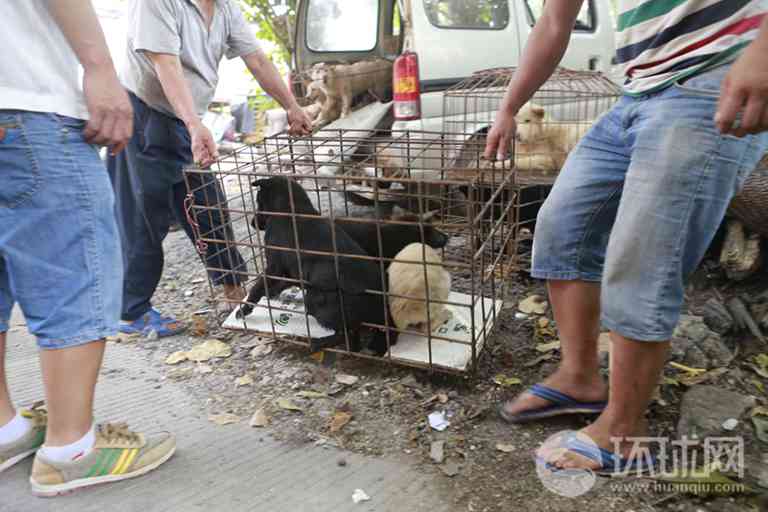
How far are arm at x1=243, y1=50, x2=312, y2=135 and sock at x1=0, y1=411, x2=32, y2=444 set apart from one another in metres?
1.78

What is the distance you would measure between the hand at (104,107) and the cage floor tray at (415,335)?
1148 mm

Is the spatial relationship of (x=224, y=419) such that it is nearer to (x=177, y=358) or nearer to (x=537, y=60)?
(x=177, y=358)

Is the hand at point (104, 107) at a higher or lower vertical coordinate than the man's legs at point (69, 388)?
higher

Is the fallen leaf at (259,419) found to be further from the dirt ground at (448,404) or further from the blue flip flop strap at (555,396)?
the blue flip flop strap at (555,396)

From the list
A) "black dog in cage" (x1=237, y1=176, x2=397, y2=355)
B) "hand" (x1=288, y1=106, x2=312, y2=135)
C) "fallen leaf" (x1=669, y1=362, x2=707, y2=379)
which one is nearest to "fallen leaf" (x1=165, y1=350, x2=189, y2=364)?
"black dog in cage" (x1=237, y1=176, x2=397, y2=355)

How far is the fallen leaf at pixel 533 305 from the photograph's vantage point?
2.92 metres

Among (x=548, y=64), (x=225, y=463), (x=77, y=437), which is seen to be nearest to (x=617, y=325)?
(x=548, y=64)

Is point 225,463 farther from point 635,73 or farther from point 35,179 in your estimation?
point 635,73

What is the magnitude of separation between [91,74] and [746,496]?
2202mm

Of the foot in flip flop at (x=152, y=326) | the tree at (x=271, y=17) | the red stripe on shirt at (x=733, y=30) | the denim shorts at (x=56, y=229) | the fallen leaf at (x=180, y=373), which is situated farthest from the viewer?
the tree at (x=271, y=17)

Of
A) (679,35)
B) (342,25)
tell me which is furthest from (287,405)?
(342,25)

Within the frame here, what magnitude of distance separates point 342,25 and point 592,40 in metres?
2.02

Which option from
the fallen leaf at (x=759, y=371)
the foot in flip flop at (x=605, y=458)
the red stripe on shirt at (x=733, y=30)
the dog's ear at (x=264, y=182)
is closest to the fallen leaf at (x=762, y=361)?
the fallen leaf at (x=759, y=371)

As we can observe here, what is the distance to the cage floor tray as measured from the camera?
2277 mm
